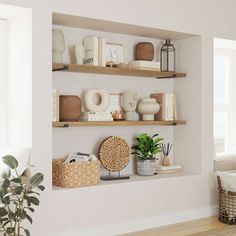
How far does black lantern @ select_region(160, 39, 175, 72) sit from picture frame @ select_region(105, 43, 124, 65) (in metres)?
0.53

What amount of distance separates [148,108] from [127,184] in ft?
2.74

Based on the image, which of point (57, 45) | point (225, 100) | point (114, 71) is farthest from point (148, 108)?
point (225, 100)

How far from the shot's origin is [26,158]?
3.39 meters

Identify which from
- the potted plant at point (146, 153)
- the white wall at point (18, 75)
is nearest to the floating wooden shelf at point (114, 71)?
the white wall at point (18, 75)

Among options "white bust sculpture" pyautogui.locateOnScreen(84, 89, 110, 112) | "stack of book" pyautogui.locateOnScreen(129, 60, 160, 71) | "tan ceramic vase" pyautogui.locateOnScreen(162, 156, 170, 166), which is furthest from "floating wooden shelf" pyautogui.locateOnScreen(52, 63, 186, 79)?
"tan ceramic vase" pyautogui.locateOnScreen(162, 156, 170, 166)

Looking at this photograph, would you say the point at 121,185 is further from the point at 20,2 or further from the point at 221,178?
the point at 20,2

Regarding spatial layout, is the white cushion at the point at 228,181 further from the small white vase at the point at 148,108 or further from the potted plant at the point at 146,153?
the small white vase at the point at 148,108

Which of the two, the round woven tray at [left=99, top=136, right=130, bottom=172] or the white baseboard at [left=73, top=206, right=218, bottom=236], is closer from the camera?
the white baseboard at [left=73, top=206, right=218, bottom=236]

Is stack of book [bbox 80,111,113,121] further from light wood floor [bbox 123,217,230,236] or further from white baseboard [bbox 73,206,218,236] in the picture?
light wood floor [bbox 123,217,230,236]

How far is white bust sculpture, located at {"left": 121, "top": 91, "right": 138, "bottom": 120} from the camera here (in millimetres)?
4297

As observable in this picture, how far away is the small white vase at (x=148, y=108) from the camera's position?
4395mm

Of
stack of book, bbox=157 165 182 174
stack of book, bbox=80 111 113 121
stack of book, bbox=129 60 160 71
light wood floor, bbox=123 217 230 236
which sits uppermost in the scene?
stack of book, bbox=129 60 160 71

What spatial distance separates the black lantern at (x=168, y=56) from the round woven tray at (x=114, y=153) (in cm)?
95

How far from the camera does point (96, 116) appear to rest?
398 cm
